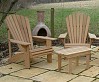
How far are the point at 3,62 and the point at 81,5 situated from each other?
486 centimetres

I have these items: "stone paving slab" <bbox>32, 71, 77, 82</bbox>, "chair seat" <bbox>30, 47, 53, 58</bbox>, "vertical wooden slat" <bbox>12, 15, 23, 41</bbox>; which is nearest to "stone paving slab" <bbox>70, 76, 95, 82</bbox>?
"stone paving slab" <bbox>32, 71, 77, 82</bbox>

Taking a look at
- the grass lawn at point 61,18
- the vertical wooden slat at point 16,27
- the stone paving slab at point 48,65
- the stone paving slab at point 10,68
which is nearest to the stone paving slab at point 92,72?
the stone paving slab at point 48,65

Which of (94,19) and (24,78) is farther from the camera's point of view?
(94,19)

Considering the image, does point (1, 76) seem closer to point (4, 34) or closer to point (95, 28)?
point (4, 34)

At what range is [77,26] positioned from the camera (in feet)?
20.5

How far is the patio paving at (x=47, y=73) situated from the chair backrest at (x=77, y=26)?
693mm

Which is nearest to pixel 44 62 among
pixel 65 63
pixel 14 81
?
pixel 65 63

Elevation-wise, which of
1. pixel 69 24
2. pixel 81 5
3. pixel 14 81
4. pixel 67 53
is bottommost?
pixel 14 81

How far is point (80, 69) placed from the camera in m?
5.10

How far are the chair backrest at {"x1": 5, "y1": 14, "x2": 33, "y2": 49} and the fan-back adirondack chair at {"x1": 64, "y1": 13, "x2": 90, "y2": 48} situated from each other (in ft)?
3.34

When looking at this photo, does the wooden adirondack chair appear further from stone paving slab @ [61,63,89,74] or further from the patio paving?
stone paving slab @ [61,63,89,74]

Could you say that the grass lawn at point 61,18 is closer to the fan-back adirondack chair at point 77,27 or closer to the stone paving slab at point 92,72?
the fan-back adirondack chair at point 77,27

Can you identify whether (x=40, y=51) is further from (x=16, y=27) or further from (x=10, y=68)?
(x=16, y=27)

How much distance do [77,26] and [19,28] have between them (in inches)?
55.8
